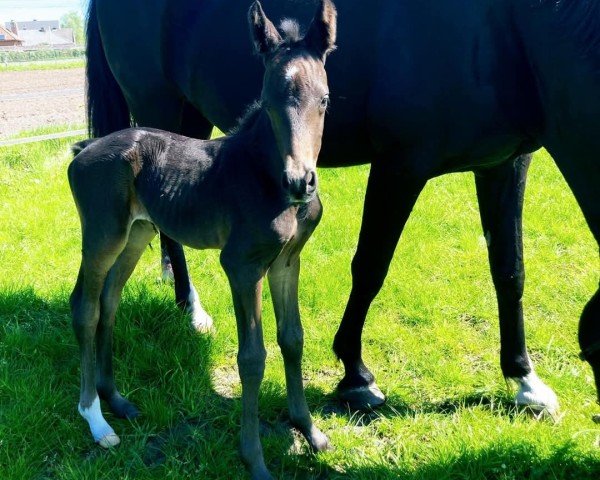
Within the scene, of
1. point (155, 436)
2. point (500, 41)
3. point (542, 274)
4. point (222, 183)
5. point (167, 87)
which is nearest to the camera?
point (222, 183)

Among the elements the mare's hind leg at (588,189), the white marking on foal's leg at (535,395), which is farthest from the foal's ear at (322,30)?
the white marking on foal's leg at (535,395)

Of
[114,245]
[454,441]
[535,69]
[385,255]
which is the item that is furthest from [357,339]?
[535,69]

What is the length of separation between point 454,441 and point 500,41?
1657mm

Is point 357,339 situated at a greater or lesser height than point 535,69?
lesser

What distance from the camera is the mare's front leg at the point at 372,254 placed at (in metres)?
2.69

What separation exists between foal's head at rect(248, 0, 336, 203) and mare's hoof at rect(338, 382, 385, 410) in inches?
57.5

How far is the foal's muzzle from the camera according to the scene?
1.80 metres

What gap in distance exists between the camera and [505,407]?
3.06 metres

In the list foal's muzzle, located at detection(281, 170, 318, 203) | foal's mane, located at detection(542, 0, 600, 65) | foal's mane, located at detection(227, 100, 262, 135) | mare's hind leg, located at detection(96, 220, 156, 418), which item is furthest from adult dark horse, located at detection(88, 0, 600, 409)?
foal's muzzle, located at detection(281, 170, 318, 203)

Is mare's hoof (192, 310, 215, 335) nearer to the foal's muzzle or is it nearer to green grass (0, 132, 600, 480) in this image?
green grass (0, 132, 600, 480)

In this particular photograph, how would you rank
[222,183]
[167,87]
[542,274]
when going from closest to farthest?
[222,183] → [167,87] → [542,274]

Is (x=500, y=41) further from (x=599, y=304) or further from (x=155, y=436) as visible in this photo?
(x=155, y=436)

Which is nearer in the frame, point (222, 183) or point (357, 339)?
point (222, 183)

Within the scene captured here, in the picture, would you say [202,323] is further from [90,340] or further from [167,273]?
[90,340]
